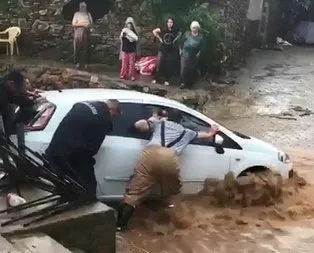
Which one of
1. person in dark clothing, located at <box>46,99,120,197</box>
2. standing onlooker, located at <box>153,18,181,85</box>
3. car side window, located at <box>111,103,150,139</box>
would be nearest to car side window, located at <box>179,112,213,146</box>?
car side window, located at <box>111,103,150,139</box>

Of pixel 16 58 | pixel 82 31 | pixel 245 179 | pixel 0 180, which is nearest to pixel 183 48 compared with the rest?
pixel 82 31

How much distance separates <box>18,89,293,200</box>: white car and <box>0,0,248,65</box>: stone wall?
1013cm

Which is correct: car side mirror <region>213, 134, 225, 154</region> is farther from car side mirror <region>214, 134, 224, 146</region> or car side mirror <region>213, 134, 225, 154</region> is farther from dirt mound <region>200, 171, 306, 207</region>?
dirt mound <region>200, 171, 306, 207</region>

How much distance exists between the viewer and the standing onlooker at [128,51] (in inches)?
698

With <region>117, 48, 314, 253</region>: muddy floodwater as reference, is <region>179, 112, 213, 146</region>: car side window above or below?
above

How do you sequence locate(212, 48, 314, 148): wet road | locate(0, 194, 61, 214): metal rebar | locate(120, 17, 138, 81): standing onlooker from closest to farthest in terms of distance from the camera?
locate(0, 194, 61, 214): metal rebar, locate(212, 48, 314, 148): wet road, locate(120, 17, 138, 81): standing onlooker

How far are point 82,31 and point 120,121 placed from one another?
33.4ft

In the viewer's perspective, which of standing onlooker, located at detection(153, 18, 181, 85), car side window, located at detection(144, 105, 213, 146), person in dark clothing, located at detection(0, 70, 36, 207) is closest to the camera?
person in dark clothing, located at detection(0, 70, 36, 207)

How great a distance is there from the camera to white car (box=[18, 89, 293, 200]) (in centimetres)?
893

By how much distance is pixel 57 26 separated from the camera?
64.8ft

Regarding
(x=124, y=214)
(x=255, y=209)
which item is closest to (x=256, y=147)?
(x=255, y=209)

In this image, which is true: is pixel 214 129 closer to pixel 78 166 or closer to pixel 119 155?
pixel 119 155

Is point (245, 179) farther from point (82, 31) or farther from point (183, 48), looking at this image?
point (82, 31)

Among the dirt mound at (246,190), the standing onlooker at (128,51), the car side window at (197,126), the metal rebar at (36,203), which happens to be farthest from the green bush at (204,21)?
the metal rebar at (36,203)
